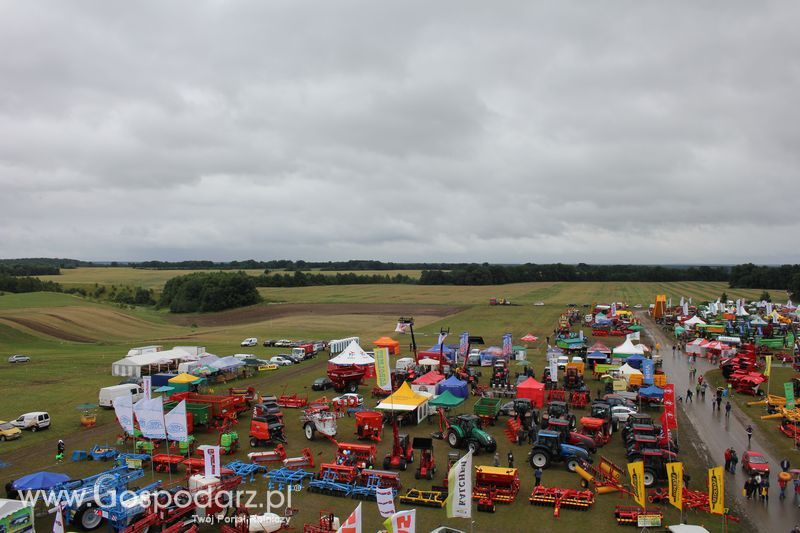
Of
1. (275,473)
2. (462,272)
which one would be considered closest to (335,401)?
(275,473)

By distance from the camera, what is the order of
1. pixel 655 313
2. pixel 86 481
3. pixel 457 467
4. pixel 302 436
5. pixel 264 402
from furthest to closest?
pixel 655 313, pixel 264 402, pixel 302 436, pixel 86 481, pixel 457 467

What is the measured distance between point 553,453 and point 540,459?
0.53 meters

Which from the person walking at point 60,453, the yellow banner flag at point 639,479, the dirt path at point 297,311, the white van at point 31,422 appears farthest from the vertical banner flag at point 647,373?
the dirt path at point 297,311

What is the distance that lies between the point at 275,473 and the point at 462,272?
385ft

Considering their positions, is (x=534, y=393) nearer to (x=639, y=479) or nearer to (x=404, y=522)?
(x=639, y=479)

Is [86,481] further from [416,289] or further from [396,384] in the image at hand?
[416,289]

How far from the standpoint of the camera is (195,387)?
32.2m

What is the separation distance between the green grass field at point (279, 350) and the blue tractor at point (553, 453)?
36 cm

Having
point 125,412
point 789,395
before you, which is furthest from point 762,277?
point 125,412

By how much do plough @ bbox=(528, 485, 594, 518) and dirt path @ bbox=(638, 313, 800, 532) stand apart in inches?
174

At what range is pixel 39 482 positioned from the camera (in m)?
14.5

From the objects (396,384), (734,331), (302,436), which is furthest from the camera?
(734,331)

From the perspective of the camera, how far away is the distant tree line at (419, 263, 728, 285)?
130 m

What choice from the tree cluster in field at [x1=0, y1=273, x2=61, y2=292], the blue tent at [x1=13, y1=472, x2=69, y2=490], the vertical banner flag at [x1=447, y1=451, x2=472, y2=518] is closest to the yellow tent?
the blue tent at [x1=13, y1=472, x2=69, y2=490]
